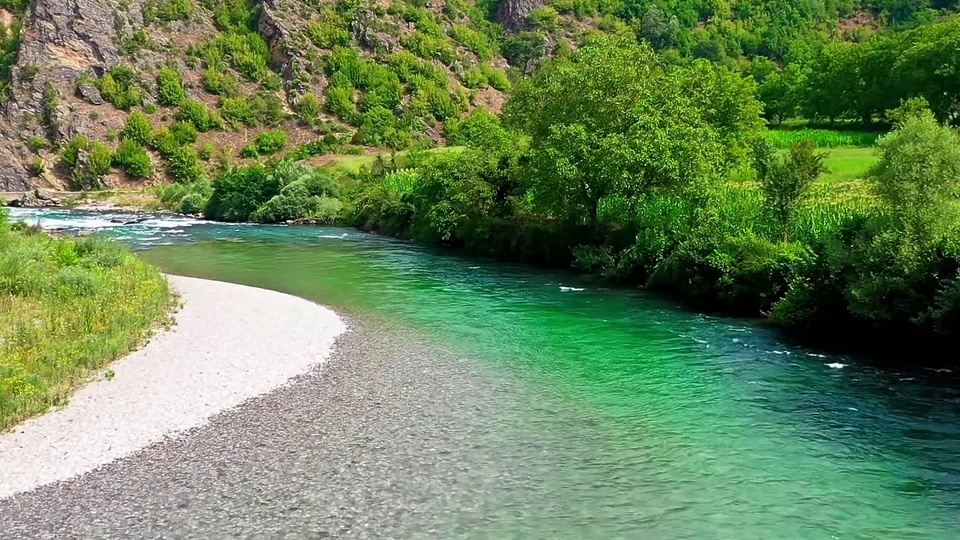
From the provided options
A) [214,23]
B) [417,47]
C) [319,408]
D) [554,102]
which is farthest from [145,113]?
[319,408]

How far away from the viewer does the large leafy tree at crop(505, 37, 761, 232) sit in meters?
37.4

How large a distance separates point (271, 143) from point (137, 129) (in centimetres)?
2154

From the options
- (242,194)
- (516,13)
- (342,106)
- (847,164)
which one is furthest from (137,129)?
(847,164)

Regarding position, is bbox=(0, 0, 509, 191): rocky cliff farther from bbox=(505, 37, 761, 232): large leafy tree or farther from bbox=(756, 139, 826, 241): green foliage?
bbox=(756, 139, 826, 241): green foliage

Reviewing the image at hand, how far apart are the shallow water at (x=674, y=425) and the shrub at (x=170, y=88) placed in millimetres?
113263

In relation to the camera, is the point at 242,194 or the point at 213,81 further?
the point at 213,81

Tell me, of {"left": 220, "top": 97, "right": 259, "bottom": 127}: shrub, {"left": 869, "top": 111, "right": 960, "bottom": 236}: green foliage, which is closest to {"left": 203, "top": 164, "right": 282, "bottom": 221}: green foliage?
{"left": 220, "top": 97, "right": 259, "bottom": 127}: shrub

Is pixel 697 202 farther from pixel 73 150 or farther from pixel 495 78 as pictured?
pixel 495 78

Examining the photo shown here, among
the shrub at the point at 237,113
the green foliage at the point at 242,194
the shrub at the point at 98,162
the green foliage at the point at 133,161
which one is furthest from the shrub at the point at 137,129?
the green foliage at the point at 242,194

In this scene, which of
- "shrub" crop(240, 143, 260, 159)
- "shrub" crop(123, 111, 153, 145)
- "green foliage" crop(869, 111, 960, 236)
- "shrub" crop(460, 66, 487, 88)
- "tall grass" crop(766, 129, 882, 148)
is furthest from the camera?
"shrub" crop(460, 66, 487, 88)

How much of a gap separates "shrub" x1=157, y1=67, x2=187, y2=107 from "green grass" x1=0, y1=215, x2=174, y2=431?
104410 mm

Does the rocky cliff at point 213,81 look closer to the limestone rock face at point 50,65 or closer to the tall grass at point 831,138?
the limestone rock face at point 50,65

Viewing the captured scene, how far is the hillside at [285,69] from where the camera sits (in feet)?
385

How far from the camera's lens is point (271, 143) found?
4914 inches
